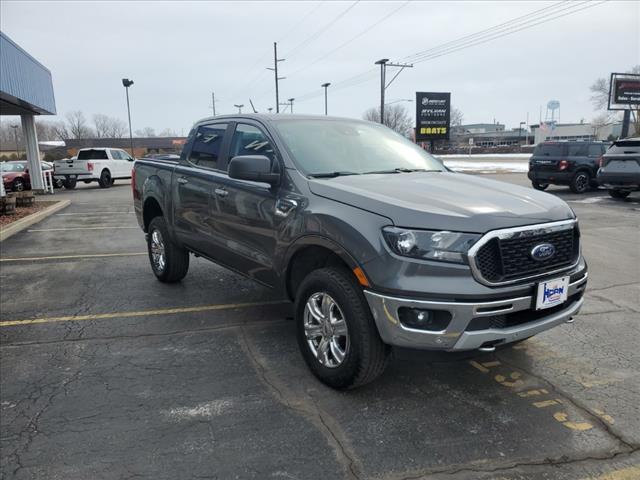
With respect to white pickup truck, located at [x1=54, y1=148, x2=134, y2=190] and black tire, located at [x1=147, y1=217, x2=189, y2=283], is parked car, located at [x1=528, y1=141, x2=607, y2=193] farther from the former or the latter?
white pickup truck, located at [x1=54, y1=148, x2=134, y2=190]

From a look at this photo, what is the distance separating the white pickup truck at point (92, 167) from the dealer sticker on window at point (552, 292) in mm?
25021

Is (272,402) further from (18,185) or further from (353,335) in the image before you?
(18,185)

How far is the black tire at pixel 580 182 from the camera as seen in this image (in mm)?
17047

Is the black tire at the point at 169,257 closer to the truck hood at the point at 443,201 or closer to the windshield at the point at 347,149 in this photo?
the windshield at the point at 347,149

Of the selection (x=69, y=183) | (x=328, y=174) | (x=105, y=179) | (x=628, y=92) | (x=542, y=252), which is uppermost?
(x=628, y=92)

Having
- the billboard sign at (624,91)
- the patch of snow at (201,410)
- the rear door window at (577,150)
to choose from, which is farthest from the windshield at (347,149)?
the billboard sign at (624,91)

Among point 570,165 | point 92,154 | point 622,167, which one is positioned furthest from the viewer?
point 92,154

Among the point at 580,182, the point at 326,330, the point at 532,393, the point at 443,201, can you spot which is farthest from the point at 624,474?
the point at 580,182

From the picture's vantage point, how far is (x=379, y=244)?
9.73ft

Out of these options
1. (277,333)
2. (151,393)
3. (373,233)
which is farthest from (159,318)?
(373,233)

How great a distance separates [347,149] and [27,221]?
1044 cm

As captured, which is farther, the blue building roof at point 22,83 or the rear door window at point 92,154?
the rear door window at point 92,154

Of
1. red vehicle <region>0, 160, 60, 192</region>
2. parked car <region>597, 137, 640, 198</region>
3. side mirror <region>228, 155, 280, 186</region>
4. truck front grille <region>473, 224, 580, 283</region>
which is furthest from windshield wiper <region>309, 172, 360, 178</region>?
red vehicle <region>0, 160, 60, 192</region>

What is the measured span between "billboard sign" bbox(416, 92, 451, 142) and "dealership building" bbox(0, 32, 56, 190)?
979 inches
